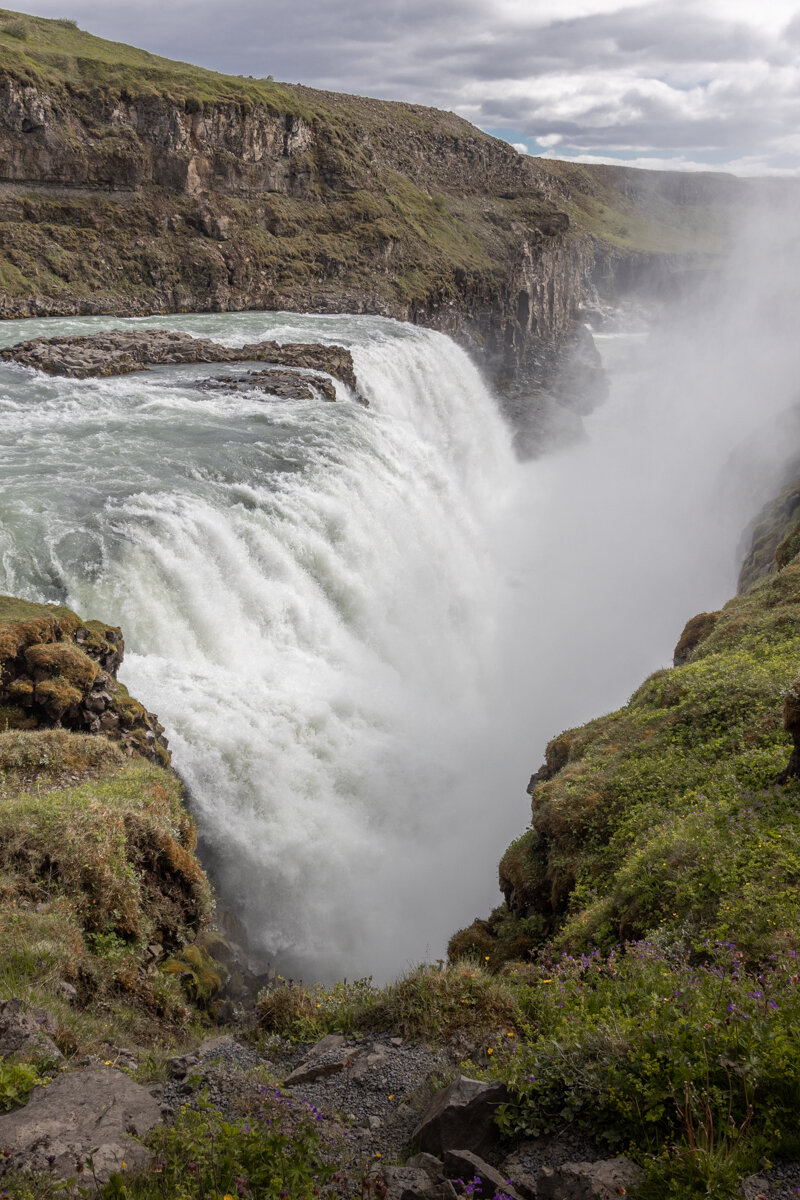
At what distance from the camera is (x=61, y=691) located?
39.3 feet

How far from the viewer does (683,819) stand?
30.2 ft

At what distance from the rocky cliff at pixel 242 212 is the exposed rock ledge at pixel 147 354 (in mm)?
11426

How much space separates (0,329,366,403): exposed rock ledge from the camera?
32844 millimetres

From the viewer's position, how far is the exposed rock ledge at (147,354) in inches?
1293

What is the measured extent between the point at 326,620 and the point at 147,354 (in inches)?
835

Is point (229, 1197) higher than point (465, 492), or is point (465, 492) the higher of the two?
point (465, 492)

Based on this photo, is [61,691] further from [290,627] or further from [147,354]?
[147,354]

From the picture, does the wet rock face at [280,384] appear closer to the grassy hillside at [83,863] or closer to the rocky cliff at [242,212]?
the rocky cliff at [242,212]

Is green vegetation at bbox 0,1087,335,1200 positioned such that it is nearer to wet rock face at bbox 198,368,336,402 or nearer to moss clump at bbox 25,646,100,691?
moss clump at bbox 25,646,100,691

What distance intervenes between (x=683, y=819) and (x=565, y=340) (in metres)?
85.6

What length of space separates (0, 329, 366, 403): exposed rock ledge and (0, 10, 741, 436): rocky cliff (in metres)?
11.4

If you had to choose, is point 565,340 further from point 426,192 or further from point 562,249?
point 426,192

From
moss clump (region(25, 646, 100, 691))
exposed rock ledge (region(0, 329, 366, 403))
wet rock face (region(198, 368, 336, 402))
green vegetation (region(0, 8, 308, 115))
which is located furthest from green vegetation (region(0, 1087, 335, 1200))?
green vegetation (region(0, 8, 308, 115))

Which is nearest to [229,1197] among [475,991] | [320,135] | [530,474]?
[475,991]
